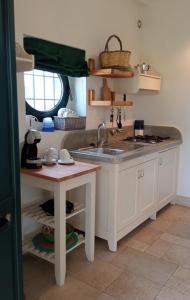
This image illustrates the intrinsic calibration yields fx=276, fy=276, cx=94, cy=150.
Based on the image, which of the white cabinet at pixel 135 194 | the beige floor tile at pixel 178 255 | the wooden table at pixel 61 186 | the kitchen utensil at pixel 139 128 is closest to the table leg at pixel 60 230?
the wooden table at pixel 61 186

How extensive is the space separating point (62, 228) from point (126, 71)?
1.79 metres

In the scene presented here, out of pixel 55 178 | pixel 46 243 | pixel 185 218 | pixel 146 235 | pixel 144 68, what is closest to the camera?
pixel 55 178

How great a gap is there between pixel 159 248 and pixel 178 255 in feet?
0.58

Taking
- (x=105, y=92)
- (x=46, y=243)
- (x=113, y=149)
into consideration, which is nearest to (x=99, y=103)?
(x=105, y=92)

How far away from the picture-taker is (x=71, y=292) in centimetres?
190

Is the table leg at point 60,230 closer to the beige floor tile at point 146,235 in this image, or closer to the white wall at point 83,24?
the white wall at point 83,24

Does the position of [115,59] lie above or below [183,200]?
above

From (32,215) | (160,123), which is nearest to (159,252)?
(32,215)

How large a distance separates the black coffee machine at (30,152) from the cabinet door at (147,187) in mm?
1023

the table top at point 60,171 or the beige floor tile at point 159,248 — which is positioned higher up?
the table top at point 60,171

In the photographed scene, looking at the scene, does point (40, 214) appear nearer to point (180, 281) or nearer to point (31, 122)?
point (31, 122)

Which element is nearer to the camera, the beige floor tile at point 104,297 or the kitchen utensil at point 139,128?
the beige floor tile at point 104,297

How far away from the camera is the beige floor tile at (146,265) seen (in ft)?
6.91

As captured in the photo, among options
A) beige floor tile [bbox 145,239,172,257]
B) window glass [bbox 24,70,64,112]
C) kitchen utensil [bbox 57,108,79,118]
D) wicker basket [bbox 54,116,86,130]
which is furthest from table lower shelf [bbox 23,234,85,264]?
window glass [bbox 24,70,64,112]
